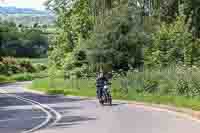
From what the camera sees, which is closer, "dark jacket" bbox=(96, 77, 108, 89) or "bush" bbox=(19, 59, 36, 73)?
"dark jacket" bbox=(96, 77, 108, 89)

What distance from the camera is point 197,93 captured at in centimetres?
2998

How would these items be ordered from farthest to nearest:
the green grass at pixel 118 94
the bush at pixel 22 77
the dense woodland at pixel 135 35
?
1. the bush at pixel 22 77
2. the dense woodland at pixel 135 35
3. the green grass at pixel 118 94

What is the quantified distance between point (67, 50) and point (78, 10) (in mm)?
3969

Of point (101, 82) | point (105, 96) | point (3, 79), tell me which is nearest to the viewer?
point (105, 96)

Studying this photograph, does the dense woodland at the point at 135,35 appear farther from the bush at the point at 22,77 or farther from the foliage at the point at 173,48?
the bush at the point at 22,77

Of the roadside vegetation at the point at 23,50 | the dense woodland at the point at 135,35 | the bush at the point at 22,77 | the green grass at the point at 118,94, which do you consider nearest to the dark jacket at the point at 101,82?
the green grass at the point at 118,94

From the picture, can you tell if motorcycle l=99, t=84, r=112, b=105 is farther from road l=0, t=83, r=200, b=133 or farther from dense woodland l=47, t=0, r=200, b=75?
dense woodland l=47, t=0, r=200, b=75

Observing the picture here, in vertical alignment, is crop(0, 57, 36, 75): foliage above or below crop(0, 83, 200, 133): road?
below

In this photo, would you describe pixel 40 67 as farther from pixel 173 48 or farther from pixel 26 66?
pixel 173 48

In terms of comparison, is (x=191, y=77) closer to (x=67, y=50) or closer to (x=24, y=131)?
(x=24, y=131)

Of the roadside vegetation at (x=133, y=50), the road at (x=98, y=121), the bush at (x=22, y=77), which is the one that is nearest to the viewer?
the road at (x=98, y=121)

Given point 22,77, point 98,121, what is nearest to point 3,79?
point 22,77

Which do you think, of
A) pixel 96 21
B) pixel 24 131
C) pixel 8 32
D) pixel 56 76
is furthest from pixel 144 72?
pixel 8 32

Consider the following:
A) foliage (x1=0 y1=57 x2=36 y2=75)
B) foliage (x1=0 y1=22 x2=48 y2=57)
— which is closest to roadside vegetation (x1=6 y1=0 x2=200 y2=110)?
foliage (x1=0 y1=57 x2=36 y2=75)
